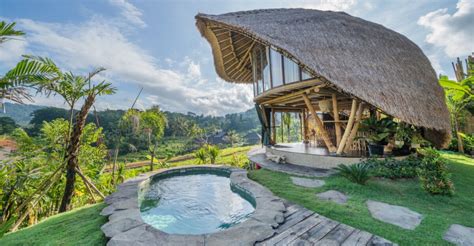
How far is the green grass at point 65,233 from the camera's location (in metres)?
2.71

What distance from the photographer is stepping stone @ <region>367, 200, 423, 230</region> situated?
9.71 feet

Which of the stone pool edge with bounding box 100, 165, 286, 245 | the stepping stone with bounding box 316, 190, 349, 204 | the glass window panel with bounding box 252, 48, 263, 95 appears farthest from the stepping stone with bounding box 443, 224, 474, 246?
the glass window panel with bounding box 252, 48, 263, 95

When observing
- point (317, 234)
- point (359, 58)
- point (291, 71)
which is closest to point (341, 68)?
point (359, 58)

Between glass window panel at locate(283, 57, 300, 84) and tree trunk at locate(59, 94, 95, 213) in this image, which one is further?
glass window panel at locate(283, 57, 300, 84)

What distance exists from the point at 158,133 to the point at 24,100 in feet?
42.7

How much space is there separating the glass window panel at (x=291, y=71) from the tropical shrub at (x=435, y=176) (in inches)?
164

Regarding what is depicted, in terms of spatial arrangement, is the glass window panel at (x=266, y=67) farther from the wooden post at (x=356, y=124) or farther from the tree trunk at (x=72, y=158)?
the tree trunk at (x=72, y=158)

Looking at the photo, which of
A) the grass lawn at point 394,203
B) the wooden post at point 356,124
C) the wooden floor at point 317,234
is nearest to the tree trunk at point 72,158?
the wooden floor at point 317,234

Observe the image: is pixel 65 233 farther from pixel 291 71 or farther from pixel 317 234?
pixel 291 71

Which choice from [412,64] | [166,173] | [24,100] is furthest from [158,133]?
[412,64]

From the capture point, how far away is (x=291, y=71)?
7055 mm

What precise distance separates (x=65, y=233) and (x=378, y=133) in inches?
329

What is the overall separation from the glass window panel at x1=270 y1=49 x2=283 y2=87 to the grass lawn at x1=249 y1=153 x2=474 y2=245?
3.81 metres

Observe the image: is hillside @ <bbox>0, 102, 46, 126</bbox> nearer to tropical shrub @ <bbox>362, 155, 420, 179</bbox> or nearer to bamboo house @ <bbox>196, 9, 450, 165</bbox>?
bamboo house @ <bbox>196, 9, 450, 165</bbox>
